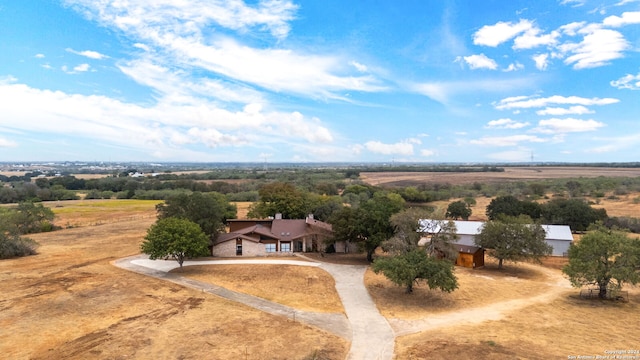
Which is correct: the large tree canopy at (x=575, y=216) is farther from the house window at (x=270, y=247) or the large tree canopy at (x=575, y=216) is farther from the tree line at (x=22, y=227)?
the tree line at (x=22, y=227)

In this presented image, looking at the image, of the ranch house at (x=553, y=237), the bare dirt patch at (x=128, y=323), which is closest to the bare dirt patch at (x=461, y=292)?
the ranch house at (x=553, y=237)

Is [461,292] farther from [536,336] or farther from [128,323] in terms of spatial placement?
[128,323]

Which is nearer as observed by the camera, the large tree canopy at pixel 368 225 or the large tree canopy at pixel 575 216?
the large tree canopy at pixel 368 225

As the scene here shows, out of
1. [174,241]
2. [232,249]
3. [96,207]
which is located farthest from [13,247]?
[96,207]

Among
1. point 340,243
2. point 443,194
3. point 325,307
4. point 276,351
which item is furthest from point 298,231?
point 443,194

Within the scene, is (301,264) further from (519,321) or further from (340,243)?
(519,321)

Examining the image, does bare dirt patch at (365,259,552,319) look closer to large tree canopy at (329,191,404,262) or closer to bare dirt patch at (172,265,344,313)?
large tree canopy at (329,191,404,262)
